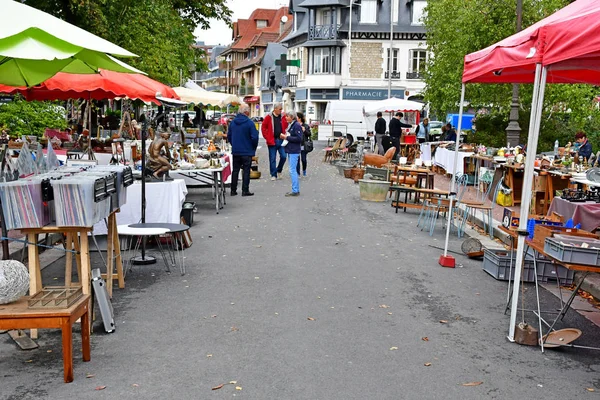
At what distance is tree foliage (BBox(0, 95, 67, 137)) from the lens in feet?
59.6

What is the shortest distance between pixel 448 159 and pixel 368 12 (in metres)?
35.1

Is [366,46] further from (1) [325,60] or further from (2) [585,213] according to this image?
(2) [585,213]

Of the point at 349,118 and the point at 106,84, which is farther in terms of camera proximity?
the point at 349,118

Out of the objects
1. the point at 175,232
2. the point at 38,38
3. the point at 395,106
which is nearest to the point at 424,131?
the point at 395,106

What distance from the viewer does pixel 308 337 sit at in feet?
19.0

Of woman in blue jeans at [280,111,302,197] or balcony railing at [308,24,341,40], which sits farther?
balcony railing at [308,24,341,40]

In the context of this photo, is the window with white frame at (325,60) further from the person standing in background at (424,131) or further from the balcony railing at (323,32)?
the person standing in background at (424,131)

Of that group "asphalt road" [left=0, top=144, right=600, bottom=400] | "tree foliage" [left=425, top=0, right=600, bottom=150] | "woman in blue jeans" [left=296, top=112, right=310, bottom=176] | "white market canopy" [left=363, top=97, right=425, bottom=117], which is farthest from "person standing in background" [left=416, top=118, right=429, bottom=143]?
"asphalt road" [left=0, top=144, right=600, bottom=400]

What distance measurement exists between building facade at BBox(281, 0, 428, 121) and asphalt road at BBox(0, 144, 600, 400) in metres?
45.7

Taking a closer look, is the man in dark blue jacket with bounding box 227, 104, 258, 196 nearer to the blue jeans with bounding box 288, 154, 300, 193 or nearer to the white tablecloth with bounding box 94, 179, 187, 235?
the blue jeans with bounding box 288, 154, 300, 193

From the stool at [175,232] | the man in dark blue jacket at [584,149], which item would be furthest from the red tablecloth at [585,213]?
the man in dark blue jacket at [584,149]

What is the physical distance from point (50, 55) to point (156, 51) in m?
19.3

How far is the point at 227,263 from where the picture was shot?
8.69 meters

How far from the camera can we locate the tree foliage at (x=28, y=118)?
18156mm
